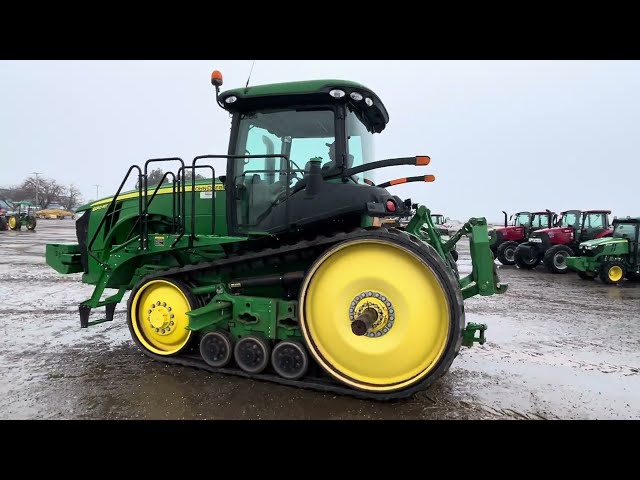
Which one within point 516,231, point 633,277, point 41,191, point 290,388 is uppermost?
point 41,191

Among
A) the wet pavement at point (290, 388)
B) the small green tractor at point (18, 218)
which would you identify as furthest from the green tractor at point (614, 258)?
the small green tractor at point (18, 218)

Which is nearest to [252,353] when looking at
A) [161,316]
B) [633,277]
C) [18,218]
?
[161,316]

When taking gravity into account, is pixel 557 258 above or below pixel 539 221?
below

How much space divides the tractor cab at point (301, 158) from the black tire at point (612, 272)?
10.7m

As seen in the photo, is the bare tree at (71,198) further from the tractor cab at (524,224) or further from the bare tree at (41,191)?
the tractor cab at (524,224)

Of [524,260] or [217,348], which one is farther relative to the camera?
[524,260]

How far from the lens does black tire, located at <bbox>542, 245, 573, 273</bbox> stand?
537 inches

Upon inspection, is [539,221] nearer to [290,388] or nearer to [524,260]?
[524,260]

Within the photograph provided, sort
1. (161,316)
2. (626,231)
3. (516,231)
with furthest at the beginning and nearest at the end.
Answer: (516,231) → (626,231) → (161,316)

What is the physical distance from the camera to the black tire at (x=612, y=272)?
1163cm

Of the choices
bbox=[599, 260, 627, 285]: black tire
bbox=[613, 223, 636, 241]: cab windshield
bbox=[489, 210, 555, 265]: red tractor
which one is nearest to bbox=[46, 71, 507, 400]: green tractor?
bbox=[599, 260, 627, 285]: black tire

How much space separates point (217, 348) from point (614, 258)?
12458 millimetres

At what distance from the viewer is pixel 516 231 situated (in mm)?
17047

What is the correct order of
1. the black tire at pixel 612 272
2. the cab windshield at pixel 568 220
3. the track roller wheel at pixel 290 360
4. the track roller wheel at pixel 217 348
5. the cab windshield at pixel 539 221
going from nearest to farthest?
the track roller wheel at pixel 290 360 < the track roller wheel at pixel 217 348 < the black tire at pixel 612 272 < the cab windshield at pixel 568 220 < the cab windshield at pixel 539 221
